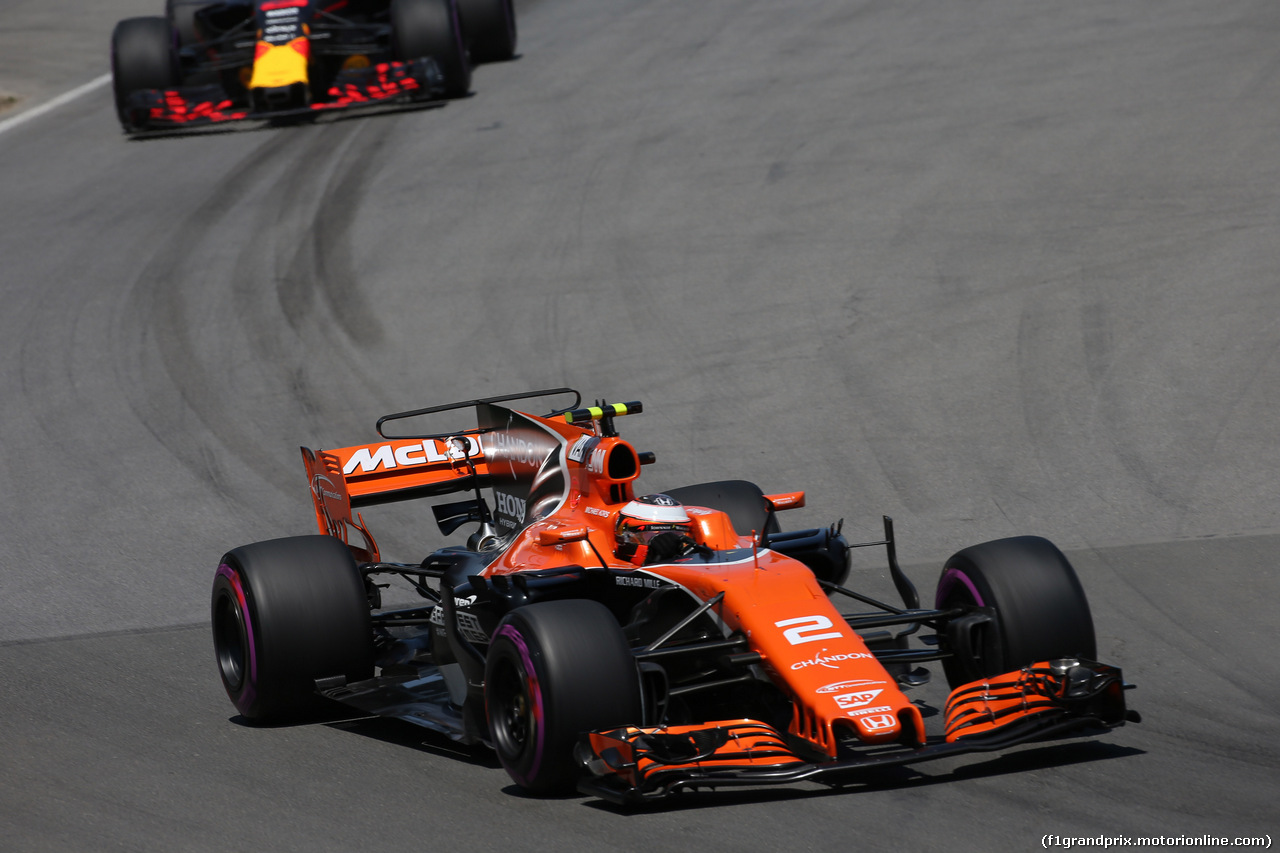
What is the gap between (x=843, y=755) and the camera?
18.4ft

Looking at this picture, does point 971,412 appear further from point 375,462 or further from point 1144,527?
point 375,462

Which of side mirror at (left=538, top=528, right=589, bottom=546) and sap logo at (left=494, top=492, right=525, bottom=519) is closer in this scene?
side mirror at (left=538, top=528, right=589, bottom=546)

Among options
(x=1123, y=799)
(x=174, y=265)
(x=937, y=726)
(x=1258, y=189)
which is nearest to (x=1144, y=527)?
(x=937, y=726)

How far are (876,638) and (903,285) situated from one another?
25.9ft

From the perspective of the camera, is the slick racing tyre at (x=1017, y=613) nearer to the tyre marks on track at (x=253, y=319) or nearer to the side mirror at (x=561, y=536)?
the side mirror at (x=561, y=536)

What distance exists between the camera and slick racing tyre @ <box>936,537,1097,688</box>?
636 cm

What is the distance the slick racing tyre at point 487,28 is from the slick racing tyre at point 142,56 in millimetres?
4200

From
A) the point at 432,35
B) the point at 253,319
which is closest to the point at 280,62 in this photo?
the point at 432,35

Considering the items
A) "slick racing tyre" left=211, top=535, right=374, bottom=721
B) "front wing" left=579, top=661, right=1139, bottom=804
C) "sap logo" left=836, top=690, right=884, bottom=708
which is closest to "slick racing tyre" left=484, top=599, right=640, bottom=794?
"front wing" left=579, top=661, right=1139, bottom=804

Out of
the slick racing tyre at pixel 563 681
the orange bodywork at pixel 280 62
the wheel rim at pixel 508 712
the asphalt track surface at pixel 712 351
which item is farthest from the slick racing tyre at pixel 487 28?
the slick racing tyre at pixel 563 681

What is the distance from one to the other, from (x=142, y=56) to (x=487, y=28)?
5006 mm

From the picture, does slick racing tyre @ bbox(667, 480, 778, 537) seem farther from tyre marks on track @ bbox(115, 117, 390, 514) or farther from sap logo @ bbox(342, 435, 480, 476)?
tyre marks on track @ bbox(115, 117, 390, 514)

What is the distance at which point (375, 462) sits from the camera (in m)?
8.44

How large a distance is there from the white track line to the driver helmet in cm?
1759
